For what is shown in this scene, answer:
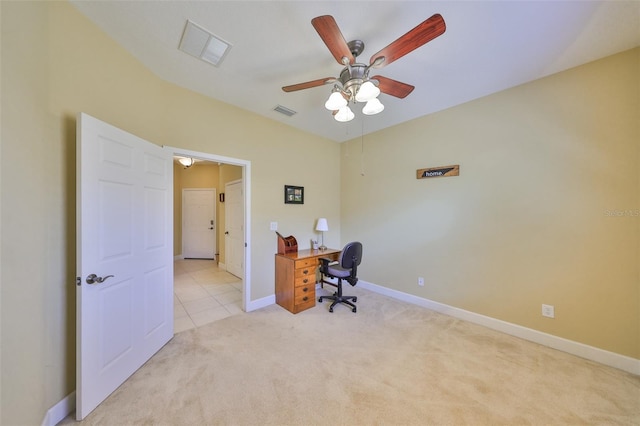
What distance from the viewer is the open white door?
1426 millimetres

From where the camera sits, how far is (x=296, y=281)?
2924 mm

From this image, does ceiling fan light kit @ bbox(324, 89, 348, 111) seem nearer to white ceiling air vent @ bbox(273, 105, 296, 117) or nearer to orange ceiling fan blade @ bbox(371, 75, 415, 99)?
orange ceiling fan blade @ bbox(371, 75, 415, 99)

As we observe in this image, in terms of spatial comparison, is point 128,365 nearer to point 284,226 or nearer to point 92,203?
point 92,203

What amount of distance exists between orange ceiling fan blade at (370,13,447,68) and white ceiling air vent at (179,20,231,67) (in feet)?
4.31

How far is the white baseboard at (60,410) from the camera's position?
4.38 feet

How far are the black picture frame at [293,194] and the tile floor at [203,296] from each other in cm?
176

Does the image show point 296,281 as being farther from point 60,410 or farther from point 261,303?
point 60,410

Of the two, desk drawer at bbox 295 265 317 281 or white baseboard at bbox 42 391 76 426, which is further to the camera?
desk drawer at bbox 295 265 317 281

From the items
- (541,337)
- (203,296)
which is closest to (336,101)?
(541,337)

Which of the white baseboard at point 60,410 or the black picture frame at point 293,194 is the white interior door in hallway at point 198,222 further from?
the white baseboard at point 60,410

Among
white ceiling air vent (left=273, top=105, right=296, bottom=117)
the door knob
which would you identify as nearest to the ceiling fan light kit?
white ceiling air vent (left=273, top=105, right=296, bottom=117)

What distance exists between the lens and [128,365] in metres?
1.76

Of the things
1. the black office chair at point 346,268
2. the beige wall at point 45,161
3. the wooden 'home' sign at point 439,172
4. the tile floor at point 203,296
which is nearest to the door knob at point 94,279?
the beige wall at point 45,161

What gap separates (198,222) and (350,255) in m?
5.32
